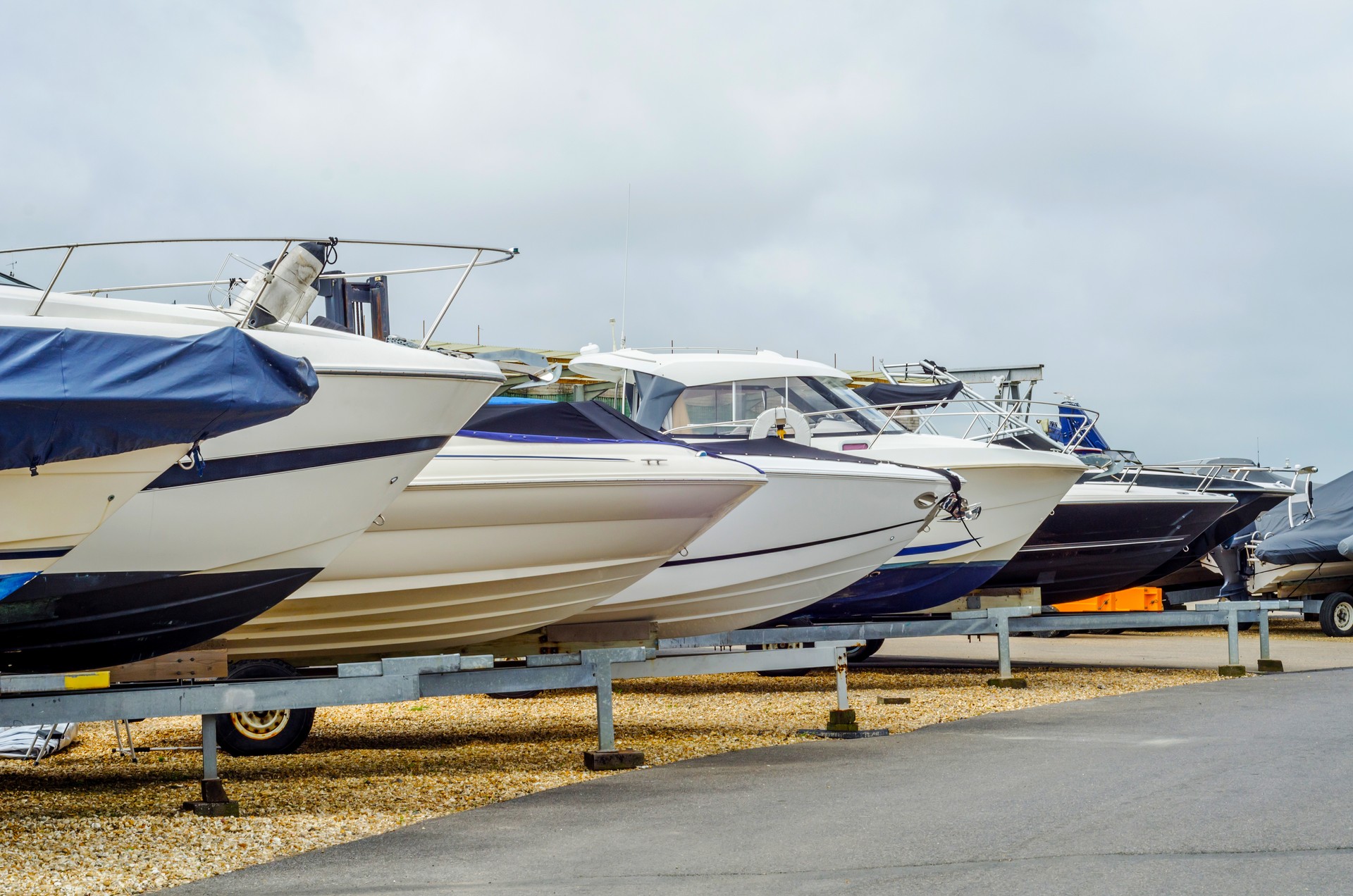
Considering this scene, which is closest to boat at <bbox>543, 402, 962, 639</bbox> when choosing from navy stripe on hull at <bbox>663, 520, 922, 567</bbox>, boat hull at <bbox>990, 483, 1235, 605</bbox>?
navy stripe on hull at <bbox>663, 520, 922, 567</bbox>

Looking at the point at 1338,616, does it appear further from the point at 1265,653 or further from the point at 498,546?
the point at 498,546

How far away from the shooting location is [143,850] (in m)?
4.95

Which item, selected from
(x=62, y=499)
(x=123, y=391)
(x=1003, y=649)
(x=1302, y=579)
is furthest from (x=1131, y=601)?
(x=123, y=391)

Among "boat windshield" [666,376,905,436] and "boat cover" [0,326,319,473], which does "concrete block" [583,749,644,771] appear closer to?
"boat cover" [0,326,319,473]

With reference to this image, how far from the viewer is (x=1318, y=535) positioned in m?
16.1

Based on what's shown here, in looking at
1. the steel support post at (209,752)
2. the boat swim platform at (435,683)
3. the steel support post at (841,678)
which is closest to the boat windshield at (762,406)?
the boat swim platform at (435,683)

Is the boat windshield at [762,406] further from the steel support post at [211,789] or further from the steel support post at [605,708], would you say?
the steel support post at [211,789]

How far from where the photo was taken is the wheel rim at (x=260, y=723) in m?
7.47

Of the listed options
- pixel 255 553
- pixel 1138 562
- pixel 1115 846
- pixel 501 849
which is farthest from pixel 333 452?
pixel 1138 562

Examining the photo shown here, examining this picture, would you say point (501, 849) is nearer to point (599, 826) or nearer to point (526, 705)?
point (599, 826)

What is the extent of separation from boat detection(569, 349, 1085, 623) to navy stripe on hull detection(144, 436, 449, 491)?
4.72 metres

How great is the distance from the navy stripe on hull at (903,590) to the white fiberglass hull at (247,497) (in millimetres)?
5717

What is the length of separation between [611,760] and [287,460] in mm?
2498

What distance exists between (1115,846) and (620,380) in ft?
24.5
